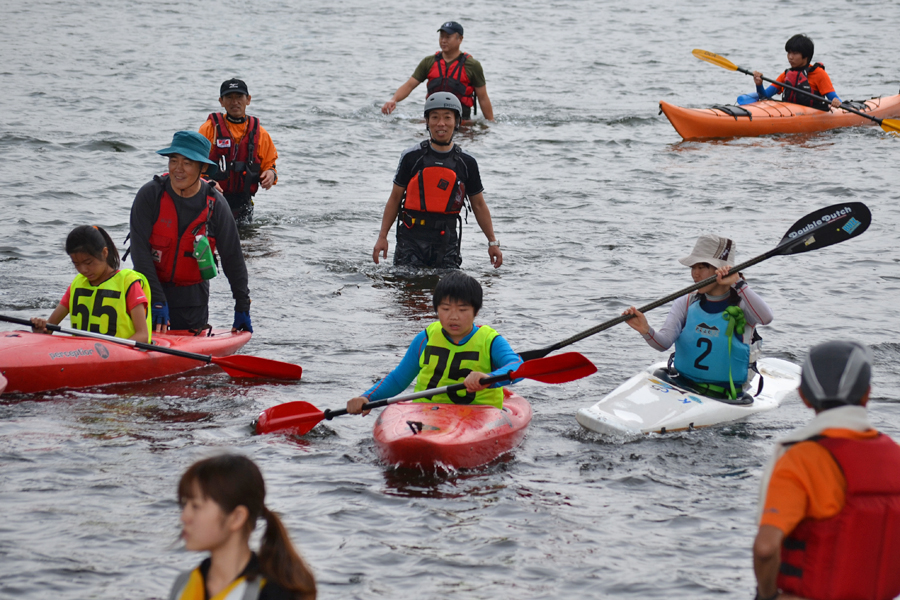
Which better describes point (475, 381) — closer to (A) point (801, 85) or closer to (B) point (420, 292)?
(B) point (420, 292)

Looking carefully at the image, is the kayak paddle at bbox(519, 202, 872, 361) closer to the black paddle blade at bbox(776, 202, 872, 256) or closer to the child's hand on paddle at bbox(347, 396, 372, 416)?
the black paddle blade at bbox(776, 202, 872, 256)

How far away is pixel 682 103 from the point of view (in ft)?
61.7

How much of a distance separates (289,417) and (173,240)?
1598 mm

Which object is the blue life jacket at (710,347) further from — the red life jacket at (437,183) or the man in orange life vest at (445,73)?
the man in orange life vest at (445,73)

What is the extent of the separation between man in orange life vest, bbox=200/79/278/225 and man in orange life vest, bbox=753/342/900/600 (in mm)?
7087

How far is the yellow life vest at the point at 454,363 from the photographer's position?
518 centimetres

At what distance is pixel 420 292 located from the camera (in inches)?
339

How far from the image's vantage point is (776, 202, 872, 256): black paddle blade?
5.14m

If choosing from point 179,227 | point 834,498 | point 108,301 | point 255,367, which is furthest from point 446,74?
point 834,498

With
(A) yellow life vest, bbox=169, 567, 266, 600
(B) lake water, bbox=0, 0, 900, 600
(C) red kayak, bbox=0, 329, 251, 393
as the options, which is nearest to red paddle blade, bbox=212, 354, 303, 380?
(B) lake water, bbox=0, 0, 900, 600

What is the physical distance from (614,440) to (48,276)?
17.7 ft

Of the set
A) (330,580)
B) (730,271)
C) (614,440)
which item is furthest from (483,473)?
(730,271)

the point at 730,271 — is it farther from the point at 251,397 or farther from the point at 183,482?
the point at 183,482

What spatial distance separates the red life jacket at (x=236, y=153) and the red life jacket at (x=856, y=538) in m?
7.27
